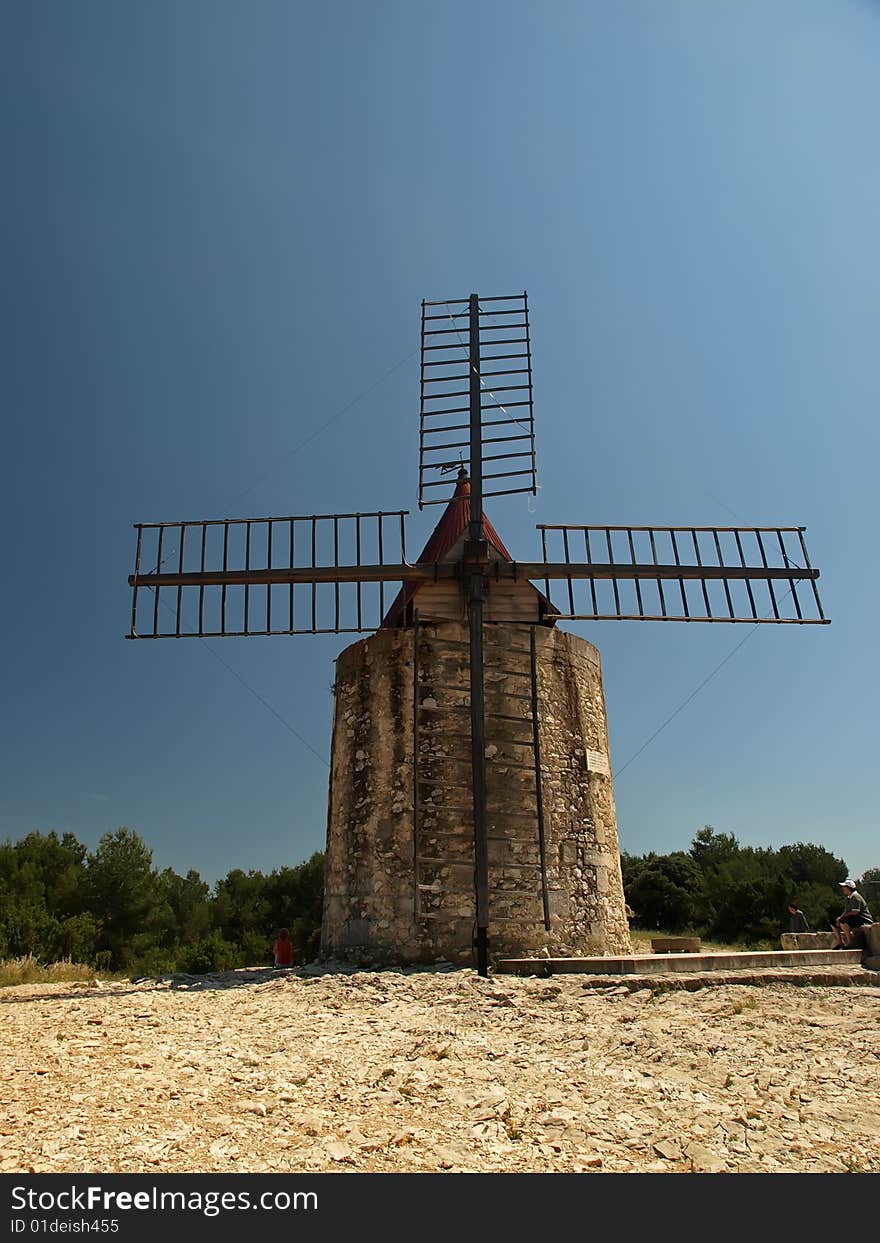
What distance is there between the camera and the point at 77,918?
1862 centimetres

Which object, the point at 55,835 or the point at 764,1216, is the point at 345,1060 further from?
the point at 55,835

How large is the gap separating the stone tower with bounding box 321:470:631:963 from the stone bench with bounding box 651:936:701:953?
815 mm

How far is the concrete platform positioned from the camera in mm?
Answer: 6285

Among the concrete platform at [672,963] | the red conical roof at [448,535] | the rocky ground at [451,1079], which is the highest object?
the red conical roof at [448,535]

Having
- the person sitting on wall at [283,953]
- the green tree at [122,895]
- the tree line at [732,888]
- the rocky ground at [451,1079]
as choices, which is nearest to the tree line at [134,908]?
the green tree at [122,895]

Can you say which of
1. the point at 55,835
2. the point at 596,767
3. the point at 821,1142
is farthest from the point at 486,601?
the point at 55,835

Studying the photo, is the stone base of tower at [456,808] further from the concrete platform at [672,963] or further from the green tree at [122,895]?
the green tree at [122,895]

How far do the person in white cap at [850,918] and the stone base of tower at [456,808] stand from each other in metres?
1.94

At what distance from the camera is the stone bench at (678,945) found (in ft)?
27.1

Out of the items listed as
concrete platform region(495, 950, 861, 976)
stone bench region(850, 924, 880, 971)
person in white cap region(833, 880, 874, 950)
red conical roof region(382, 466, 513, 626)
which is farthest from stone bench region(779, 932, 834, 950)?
red conical roof region(382, 466, 513, 626)

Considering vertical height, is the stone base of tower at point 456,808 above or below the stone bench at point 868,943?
above

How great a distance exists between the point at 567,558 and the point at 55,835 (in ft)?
66.9

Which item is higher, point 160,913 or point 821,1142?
point 160,913

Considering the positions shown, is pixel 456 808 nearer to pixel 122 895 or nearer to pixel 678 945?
pixel 678 945
